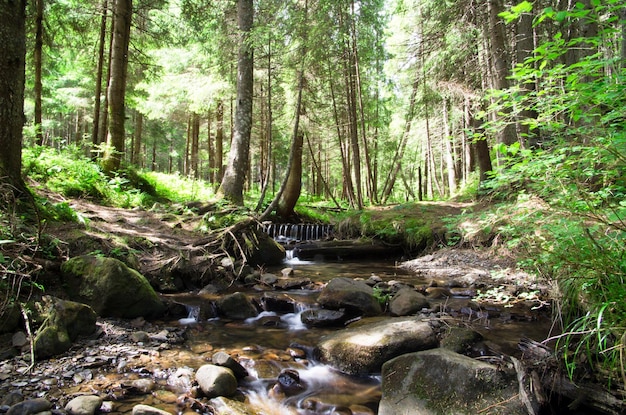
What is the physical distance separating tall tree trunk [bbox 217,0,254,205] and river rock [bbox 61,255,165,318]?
5.29 m

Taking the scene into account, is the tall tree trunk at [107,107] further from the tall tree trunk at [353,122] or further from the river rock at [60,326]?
the tall tree trunk at [353,122]

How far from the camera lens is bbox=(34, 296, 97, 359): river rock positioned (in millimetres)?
3734

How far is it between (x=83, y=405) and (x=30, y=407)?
0.37 metres

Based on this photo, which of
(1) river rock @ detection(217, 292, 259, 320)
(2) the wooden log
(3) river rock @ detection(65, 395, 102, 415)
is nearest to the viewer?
(3) river rock @ detection(65, 395, 102, 415)

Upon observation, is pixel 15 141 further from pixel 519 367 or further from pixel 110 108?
pixel 519 367

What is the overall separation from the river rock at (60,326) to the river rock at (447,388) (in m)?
3.55

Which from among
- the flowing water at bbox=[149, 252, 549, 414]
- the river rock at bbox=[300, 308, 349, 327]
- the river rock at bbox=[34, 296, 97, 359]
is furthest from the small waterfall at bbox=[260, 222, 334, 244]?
the river rock at bbox=[34, 296, 97, 359]

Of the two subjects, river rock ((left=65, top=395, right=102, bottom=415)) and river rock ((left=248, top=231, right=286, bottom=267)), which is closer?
river rock ((left=65, top=395, right=102, bottom=415))

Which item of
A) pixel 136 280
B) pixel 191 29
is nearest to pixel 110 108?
pixel 191 29

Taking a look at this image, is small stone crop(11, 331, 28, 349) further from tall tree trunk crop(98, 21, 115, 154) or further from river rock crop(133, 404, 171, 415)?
tall tree trunk crop(98, 21, 115, 154)

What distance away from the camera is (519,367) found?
303cm

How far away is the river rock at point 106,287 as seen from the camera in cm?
495

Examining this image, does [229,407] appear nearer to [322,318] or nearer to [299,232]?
[322,318]

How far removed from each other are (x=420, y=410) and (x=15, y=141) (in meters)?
6.63
